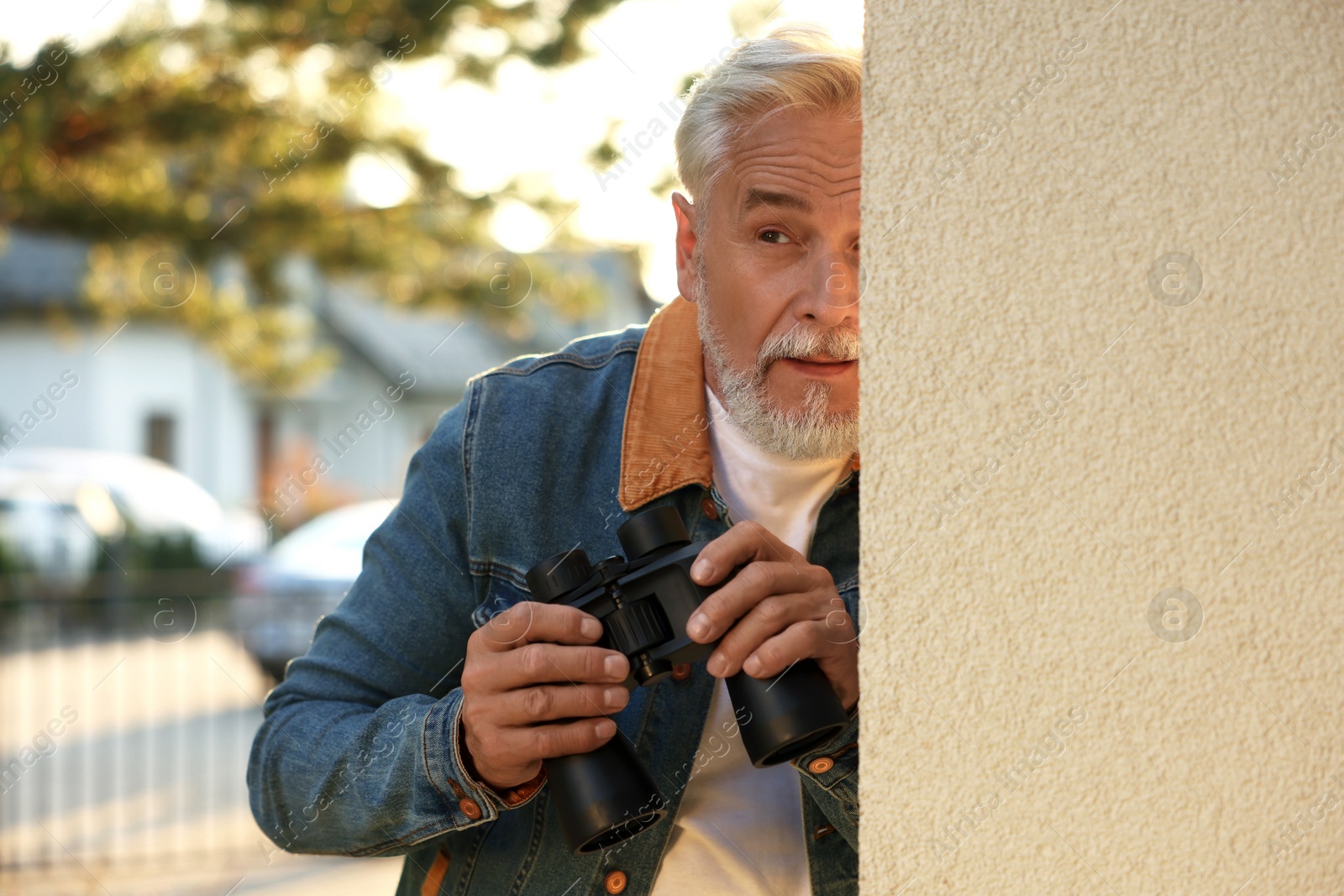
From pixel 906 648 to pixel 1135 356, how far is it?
0.31 metres

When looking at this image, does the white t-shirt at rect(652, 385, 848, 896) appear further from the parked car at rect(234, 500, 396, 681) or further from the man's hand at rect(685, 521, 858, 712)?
the parked car at rect(234, 500, 396, 681)

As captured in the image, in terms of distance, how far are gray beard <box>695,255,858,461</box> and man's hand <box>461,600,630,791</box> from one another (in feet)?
1.77

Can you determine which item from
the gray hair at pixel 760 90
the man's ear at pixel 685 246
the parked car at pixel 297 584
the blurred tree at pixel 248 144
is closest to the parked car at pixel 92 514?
the parked car at pixel 297 584

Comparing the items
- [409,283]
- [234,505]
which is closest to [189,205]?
[409,283]

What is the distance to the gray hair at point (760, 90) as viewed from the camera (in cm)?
194

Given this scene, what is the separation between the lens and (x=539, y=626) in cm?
155

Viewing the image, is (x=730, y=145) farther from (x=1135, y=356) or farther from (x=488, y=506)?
(x=1135, y=356)

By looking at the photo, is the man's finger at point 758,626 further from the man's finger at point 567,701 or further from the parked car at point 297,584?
the parked car at point 297,584

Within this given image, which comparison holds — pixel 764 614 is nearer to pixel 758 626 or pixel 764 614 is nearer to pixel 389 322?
pixel 758 626

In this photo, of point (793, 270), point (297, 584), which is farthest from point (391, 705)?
point (297, 584)

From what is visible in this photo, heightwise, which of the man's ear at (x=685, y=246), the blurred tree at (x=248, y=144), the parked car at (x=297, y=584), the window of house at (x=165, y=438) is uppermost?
the man's ear at (x=685, y=246)

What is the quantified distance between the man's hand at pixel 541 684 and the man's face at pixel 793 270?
56cm

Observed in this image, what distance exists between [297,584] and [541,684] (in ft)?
29.8

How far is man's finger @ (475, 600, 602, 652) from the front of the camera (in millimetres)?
1545
